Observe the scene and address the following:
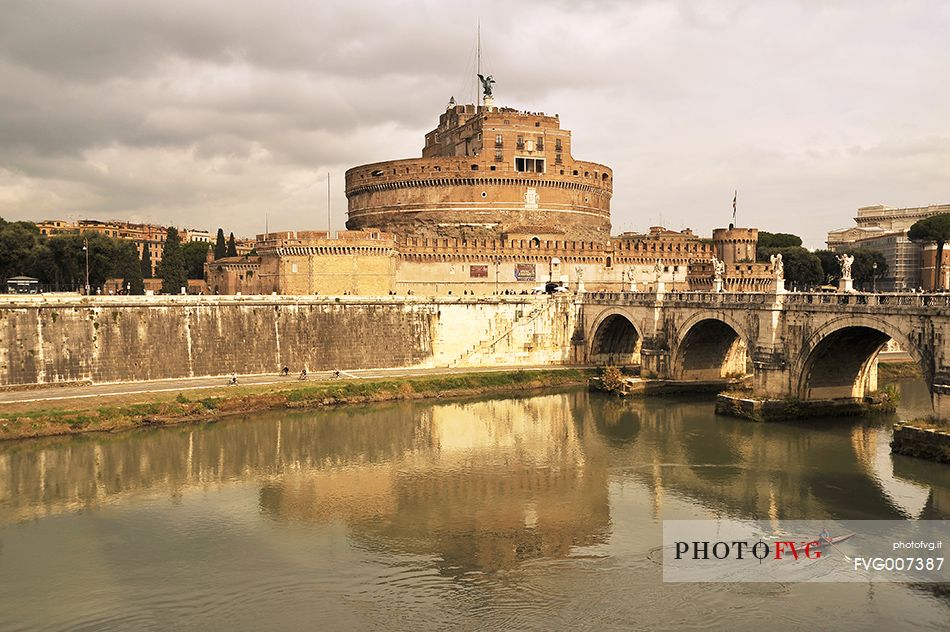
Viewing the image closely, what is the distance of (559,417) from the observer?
3784cm

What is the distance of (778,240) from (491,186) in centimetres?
4705

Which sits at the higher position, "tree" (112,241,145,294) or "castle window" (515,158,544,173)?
"castle window" (515,158,544,173)

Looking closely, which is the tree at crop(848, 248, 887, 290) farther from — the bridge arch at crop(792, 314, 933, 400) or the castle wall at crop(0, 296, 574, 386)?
the bridge arch at crop(792, 314, 933, 400)

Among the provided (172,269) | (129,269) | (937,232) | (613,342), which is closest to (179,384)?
(613,342)

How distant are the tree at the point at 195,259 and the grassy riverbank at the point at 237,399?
52.9 m

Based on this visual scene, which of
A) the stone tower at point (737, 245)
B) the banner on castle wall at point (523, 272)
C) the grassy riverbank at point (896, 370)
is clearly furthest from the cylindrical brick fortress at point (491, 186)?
the grassy riverbank at point (896, 370)

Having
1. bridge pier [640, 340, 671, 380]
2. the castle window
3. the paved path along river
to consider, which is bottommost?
the paved path along river

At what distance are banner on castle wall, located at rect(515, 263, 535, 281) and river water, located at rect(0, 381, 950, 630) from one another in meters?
27.3

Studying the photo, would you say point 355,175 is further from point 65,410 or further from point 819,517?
point 819,517

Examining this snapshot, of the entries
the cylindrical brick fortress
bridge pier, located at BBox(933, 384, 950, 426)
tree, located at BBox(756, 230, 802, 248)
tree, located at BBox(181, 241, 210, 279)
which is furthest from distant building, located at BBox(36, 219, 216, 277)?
bridge pier, located at BBox(933, 384, 950, 426)

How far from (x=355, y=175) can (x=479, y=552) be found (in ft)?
205

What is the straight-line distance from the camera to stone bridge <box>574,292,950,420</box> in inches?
1093

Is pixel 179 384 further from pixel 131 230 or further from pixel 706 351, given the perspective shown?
pixel 131 230

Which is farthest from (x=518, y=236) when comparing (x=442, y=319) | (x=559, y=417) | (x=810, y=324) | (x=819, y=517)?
(x=819, y=517)
